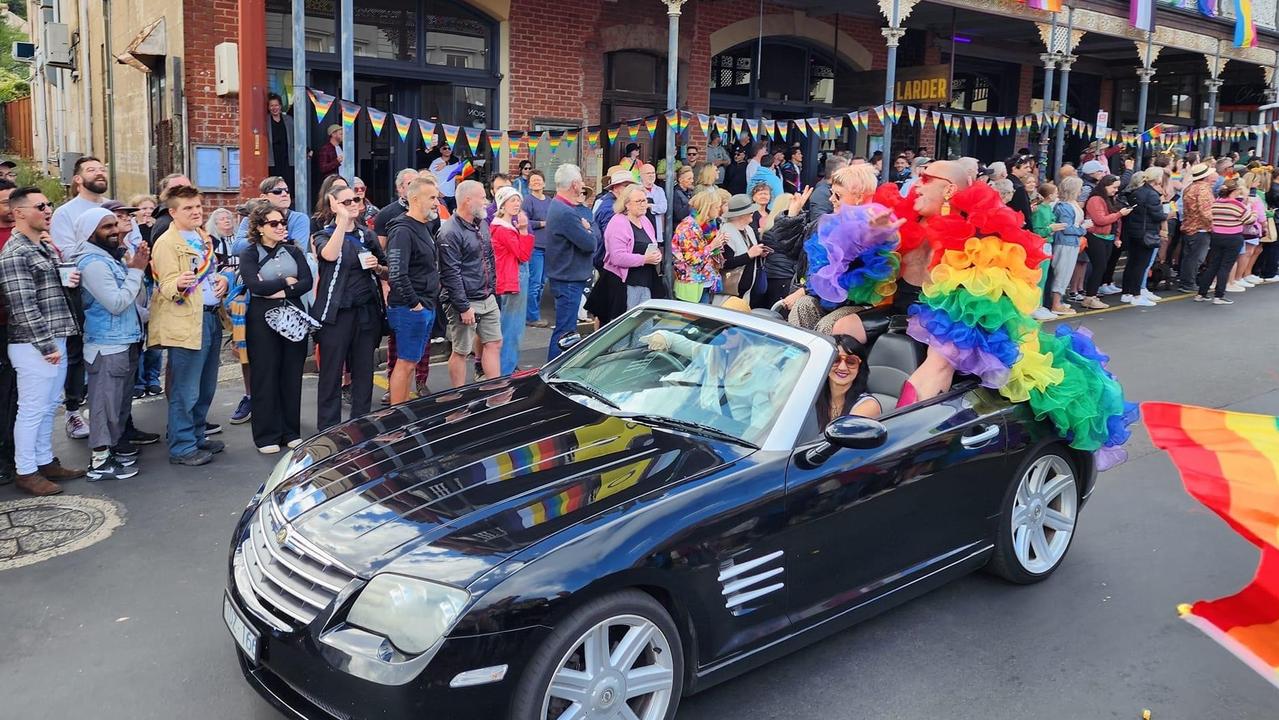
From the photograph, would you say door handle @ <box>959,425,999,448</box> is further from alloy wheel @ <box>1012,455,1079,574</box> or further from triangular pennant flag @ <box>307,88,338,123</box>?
triangular pennant flag @ <box>307,88,338,123</box>

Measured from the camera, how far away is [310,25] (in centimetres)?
1321

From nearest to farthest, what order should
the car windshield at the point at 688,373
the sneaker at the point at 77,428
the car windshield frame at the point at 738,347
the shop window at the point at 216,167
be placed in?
1. the car windshield frame at the point at 738,347
2. the car windshield at the point at 688,373
3. the sneaker at the point at 77,428
4. the shop window at the point at 216,167

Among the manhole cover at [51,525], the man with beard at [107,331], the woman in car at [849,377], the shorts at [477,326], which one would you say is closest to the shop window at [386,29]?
the shorts at [477,326]

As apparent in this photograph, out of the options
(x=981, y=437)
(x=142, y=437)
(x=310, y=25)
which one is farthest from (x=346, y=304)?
(x=310, y=25)

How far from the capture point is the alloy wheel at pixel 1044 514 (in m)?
4.86

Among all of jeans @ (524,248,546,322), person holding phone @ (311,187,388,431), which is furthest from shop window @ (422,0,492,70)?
person holding phone @ (311,187,388,431)

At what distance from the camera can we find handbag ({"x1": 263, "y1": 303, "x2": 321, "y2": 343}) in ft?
22.1

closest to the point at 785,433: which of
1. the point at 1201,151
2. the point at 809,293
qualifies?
the point at 809,293

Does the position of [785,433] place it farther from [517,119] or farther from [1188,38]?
[1188,38]

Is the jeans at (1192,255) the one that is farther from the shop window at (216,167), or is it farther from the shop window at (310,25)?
the shop window at (216,167)

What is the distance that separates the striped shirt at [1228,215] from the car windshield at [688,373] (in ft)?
44.4

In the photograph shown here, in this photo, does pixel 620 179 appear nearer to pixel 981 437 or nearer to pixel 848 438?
pixel 981 437

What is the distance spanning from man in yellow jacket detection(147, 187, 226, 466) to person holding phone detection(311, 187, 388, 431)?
72cm

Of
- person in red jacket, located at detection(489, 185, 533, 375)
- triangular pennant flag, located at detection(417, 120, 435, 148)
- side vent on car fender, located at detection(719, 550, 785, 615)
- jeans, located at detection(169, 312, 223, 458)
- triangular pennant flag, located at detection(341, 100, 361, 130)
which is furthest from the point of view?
triangular pennant flag, located at detection(417, 120, 435, 148)
